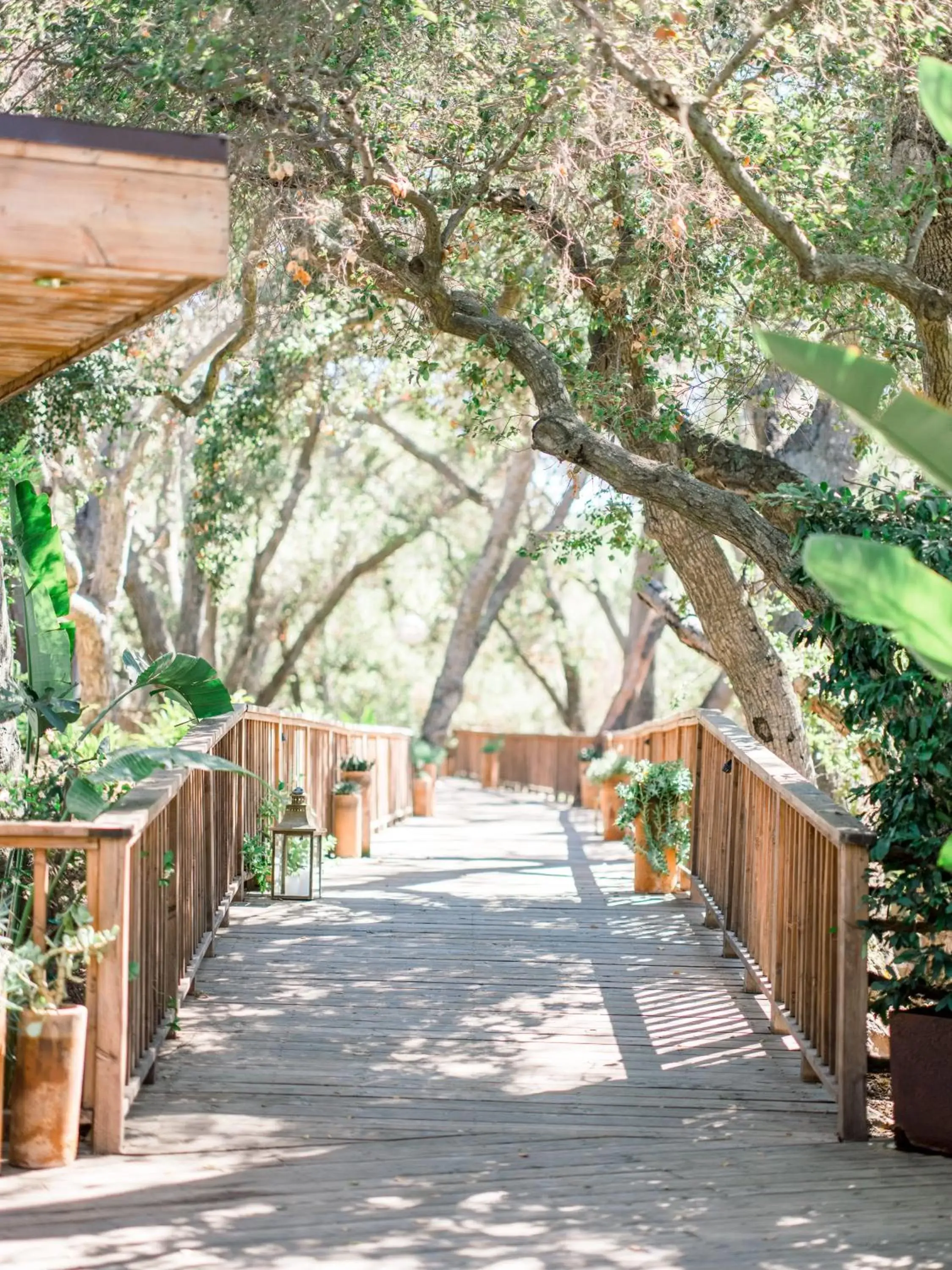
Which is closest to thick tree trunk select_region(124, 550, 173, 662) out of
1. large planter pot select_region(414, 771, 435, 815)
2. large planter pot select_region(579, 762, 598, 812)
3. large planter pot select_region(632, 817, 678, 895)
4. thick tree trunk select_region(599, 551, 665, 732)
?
large planter pot select_region(414, 771, 435, 815)

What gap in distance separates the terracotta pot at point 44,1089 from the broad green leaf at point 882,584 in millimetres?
2625

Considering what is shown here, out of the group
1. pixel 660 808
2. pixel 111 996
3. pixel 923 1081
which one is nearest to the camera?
pixel 111 996

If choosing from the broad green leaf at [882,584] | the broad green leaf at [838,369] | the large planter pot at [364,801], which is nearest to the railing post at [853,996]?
the broad green leaf at [882,584]

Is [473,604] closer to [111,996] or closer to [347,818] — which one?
[347,818]

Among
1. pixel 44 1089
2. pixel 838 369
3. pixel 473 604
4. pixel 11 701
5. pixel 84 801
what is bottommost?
pixel 44 1089

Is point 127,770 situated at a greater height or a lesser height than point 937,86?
lesser

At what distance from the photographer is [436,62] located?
766cm

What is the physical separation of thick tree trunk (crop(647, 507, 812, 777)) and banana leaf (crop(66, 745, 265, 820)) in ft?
16.9

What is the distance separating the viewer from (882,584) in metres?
3.23

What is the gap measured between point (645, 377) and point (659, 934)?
3.50 metres

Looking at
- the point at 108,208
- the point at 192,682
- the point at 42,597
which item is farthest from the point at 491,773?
the point at 108,208

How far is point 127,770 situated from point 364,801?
6937 mm

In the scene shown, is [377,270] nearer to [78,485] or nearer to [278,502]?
[78,485]

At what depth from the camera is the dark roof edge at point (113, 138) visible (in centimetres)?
385
